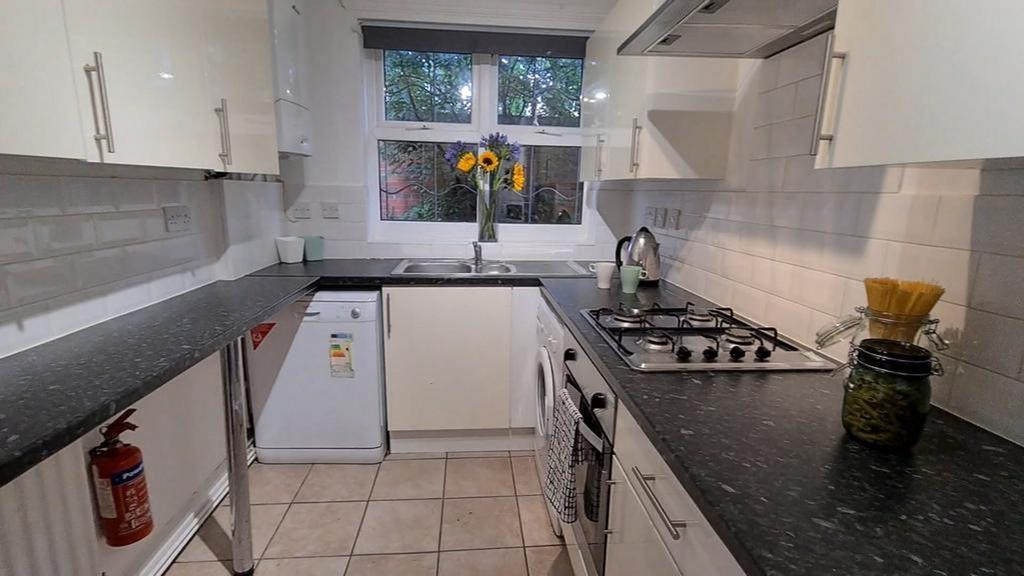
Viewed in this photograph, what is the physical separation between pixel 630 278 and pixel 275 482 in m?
1.83

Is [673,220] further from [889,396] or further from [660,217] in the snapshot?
[889,396]

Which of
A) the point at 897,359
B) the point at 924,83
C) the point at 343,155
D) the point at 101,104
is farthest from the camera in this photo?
the point at 343,155

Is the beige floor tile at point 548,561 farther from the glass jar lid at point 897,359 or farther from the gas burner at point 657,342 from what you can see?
the glass jar lid at point 897,359

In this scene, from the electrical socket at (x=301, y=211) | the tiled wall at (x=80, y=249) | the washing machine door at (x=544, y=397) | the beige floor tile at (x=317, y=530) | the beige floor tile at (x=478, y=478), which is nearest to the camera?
the tiled wall at (x=80, y=249)

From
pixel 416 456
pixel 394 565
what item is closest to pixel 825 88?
pixel 394 565

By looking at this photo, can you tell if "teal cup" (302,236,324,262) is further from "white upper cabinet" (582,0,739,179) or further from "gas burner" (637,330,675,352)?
"gas burner" (637,330,675,352)

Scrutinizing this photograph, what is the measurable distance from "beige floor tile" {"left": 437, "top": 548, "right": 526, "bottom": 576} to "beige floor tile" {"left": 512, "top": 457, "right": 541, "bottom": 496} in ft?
1.17

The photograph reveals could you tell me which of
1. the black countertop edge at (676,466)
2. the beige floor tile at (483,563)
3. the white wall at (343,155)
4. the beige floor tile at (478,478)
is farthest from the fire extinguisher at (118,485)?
the white wall at (343,155)

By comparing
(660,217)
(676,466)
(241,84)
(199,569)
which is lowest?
(199,569)

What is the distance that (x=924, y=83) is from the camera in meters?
0.67

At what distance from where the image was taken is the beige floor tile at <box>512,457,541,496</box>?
2.12m

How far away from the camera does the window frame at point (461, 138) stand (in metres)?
2.69

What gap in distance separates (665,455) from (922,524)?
1.14 feet

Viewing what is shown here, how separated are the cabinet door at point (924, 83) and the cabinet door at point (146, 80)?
148cm
